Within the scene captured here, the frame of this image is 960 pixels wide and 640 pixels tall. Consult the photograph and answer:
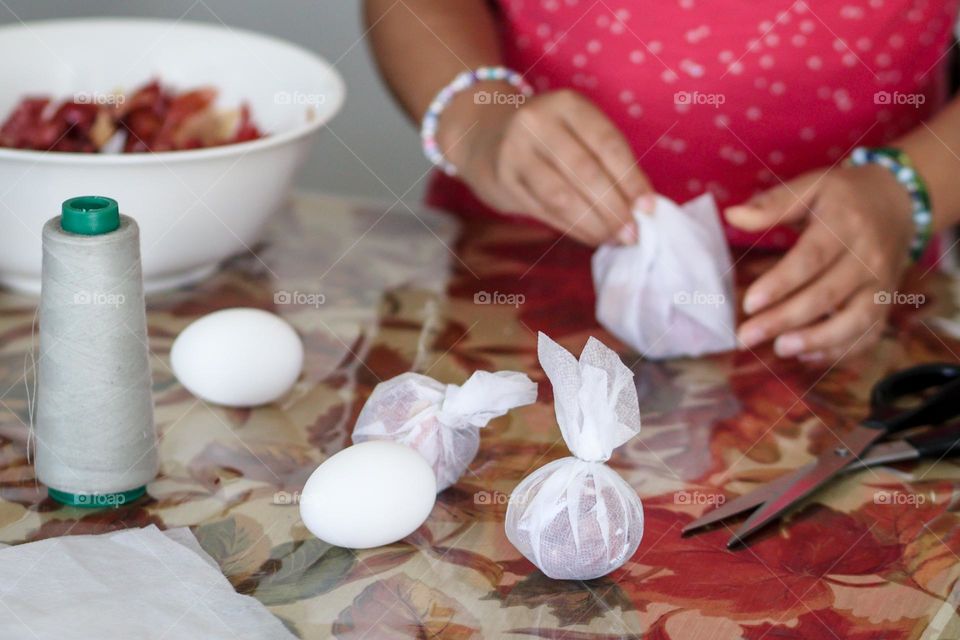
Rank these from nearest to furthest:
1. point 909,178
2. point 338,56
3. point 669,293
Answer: point 669,293 < point 909,178 < point 338,56

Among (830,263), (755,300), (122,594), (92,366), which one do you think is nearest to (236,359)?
(92,366)

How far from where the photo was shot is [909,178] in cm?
108

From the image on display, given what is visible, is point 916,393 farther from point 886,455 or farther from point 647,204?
point 647,204

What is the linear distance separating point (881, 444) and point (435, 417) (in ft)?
1.21

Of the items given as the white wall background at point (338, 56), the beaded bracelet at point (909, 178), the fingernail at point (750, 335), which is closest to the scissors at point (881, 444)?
the fingernail at point (750, 335)

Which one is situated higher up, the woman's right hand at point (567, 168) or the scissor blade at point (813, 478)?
the woman's right hand at point (567, 168)

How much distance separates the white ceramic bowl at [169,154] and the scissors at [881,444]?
522 millimetres

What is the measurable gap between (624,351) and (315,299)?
31 cm

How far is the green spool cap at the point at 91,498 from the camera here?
724 millimetres

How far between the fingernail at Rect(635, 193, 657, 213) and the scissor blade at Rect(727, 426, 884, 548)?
10.7 inches

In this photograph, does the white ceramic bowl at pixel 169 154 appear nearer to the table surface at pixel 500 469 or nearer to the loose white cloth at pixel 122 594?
the table surface at pixel 500 469

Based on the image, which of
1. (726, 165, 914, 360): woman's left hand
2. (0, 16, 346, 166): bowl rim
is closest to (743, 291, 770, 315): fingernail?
(726, 165, 914, 360): woman's left hand

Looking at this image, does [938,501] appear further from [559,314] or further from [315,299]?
A: [315,299]

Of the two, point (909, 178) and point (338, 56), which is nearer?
point (909, 178)
